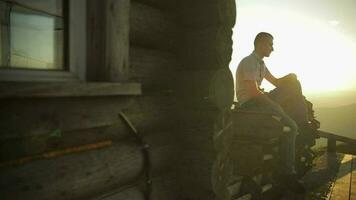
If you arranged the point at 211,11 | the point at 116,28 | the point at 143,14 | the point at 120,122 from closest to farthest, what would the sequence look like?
the point at 116,28
the point at 120,122
the point at 143,14
the point at 211,11

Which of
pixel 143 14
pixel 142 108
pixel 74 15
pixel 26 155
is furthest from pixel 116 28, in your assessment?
pixel 26 155

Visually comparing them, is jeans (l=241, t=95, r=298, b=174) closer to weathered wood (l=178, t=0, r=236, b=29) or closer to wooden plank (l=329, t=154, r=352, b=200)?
wooden plank (l=329, t=154, r=352, b=200)

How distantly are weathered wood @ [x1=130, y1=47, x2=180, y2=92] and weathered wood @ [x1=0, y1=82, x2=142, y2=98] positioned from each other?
284 millimetres

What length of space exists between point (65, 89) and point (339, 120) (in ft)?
450

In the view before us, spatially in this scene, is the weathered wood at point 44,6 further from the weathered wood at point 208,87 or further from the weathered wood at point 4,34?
the weathered wood at point 208,87

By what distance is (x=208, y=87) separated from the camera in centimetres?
242

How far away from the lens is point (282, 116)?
4.80 metres

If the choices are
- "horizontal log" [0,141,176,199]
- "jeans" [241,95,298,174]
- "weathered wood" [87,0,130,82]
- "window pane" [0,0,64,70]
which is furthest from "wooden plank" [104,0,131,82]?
"jeans" [241,95,298,174]

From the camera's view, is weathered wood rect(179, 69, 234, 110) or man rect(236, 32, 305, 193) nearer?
weathered wood rect(179, 69, 234, 110)

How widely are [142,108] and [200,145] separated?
1.78ft

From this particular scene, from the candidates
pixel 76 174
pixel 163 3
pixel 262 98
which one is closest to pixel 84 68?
pixel 76 174

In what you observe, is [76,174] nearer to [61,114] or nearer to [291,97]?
[61,114]

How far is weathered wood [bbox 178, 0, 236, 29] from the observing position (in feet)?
7.91

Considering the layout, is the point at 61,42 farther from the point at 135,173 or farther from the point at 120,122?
the point at 135,173
